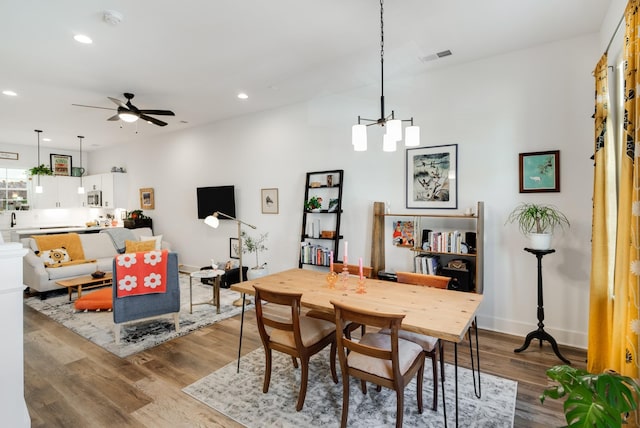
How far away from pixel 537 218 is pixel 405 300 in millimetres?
1741

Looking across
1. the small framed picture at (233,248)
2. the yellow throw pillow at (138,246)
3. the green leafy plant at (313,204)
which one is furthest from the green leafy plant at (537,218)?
the yellow throw pillow at (138,246)

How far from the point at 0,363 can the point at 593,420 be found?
2.67 m

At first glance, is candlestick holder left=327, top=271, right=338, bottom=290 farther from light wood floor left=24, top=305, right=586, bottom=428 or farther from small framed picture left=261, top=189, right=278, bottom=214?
small framed picture left=261, top=189, right=278, bottom=214

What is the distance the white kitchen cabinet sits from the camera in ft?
27.3

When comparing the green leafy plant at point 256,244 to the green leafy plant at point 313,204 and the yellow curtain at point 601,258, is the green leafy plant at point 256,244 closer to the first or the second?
the green leafy plant at point 313,204

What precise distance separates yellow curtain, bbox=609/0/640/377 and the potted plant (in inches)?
44.3

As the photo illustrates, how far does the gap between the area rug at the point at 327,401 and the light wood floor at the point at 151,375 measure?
10 centimetres

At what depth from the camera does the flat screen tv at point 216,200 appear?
595 centimetres

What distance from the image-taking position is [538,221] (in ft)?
10.0

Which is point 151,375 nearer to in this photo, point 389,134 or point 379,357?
point 379,357

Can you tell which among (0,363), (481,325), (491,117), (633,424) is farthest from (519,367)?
(0,363)

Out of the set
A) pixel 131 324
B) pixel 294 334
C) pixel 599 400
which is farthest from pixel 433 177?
pixel 131 324

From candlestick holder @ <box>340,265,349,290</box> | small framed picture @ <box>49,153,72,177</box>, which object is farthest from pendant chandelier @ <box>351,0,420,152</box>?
small framed picture @ <box>49,153,72,177</box>

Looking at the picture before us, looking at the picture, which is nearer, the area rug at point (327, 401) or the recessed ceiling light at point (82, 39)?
the area rug at point (327, 401)
